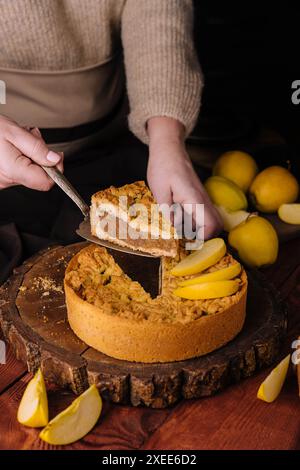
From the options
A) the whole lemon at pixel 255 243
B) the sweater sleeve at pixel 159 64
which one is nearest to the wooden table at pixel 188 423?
the whole lemon at pixel 255 243

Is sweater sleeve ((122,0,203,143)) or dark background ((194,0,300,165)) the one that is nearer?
sweater sleeve ((122,0,203,143))

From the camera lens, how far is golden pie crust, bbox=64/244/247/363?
4.33 ft

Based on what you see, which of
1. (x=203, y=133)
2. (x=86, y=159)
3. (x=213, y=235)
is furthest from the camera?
(x=203, y=133)

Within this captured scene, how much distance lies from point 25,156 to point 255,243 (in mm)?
647

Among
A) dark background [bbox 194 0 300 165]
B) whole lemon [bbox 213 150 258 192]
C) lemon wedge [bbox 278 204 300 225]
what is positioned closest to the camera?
lemon wedge [bbox 278 204 300 225]

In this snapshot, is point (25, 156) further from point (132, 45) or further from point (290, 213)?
point (290, 213)

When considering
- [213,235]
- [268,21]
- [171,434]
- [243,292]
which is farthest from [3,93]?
[268,21]

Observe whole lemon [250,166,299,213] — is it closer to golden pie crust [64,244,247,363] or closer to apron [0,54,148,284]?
apron [0,54,148,284]

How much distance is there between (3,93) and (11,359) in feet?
2.81

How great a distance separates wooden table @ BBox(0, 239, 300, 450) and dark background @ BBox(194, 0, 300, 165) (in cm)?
160

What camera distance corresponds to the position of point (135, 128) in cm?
200

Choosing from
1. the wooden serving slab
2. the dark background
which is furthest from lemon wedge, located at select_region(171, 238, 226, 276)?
the dark background

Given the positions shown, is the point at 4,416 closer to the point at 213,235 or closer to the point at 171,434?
the point at 171,434

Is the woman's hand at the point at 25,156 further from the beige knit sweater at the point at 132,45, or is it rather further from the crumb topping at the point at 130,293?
the beige knit sweater at the point at 132,45
